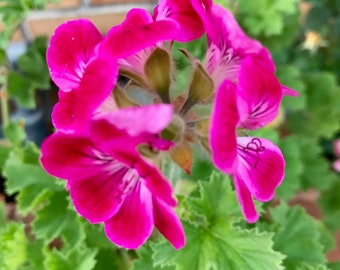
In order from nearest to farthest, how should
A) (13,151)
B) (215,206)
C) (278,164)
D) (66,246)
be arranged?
(278,164) → (215,206) → (66,246) → (13,151)

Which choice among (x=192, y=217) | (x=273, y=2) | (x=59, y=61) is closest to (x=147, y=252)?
(x=192, y=217)

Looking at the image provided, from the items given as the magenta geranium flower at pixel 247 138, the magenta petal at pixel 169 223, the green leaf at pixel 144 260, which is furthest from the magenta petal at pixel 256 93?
the green leaf at pixel 144 260

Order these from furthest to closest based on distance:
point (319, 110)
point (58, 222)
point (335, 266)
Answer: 1. point (319, 110)
2. point (335, 266)
3. point (58, 222)

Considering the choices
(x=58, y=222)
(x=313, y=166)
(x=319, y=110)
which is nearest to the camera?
(x=58, y=222)

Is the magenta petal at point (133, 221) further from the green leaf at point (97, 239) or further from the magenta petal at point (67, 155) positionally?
the green leaf at point (97, 239)

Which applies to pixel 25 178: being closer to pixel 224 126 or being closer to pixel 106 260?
pixel 106 260

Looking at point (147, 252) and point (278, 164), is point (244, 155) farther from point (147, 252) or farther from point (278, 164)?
point (147, 252)

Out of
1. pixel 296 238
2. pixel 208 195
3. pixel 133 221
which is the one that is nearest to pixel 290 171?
pixel 296 238
